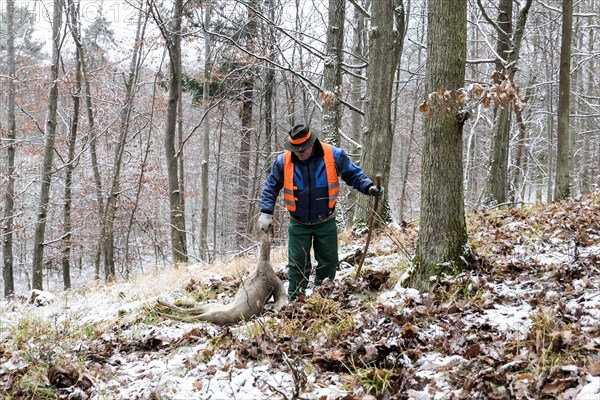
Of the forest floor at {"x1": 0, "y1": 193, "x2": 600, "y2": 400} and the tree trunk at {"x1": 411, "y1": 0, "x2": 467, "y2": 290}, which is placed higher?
the tree trunk at {"x1": 411, "y1": 0, "x2": 467, "y2": 290}

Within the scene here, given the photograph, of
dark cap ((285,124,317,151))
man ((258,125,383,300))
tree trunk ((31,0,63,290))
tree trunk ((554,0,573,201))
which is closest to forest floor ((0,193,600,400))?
man ((258,125,383,300))

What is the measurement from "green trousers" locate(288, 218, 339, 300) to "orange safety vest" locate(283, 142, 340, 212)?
29 cm

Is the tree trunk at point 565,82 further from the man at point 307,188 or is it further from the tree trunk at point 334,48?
the man at point 307,188

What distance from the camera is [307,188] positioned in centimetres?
543

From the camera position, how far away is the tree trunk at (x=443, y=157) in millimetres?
4395

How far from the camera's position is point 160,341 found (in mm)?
4711

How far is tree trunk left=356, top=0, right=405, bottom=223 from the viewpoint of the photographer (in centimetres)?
801

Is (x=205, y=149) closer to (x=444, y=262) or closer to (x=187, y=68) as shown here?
(x=187, y=68)

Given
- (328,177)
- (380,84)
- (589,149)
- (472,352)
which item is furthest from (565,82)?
(589,149)

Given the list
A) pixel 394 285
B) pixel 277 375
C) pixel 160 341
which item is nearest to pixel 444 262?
pixel 394 285

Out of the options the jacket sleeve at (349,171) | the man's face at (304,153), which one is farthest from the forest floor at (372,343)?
the man's face at (304,153)

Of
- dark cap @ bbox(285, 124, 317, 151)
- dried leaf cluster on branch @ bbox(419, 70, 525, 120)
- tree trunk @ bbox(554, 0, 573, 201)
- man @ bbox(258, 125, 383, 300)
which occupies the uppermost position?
tree trunk @ bbox(554, 0, 573, 201)

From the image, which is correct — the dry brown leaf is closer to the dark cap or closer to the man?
the man

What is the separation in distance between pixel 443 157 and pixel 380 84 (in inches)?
156
